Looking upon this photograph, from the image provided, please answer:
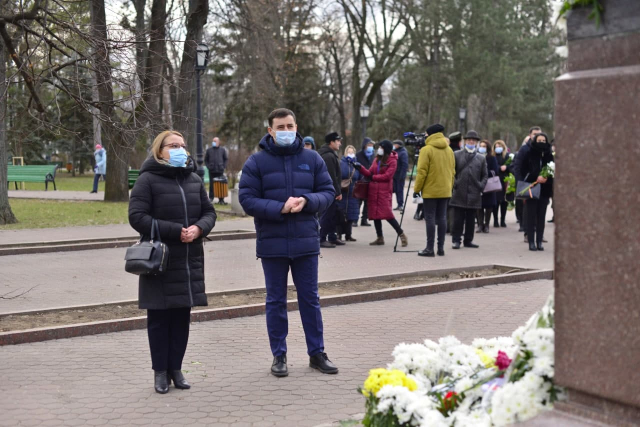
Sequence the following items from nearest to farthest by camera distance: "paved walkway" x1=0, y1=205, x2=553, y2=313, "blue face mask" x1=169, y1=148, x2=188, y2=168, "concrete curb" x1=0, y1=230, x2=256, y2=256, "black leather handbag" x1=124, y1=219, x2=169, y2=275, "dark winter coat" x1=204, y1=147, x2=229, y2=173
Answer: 1. "black leather handbag" x1=124, y1=219, x2=169, y2=275
2. "blue face mask" x1=169, y1=148, x2=188, y2=168
3. "paved walkway" x1=0, y1=205, x2=553, y2=313
4. "concrete curb" x1=0, y1=230, x2=256, y2=256
5. "dark winter coat" x1=204, y1=147, x2=229, y2=173

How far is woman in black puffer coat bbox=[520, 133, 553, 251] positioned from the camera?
1386 centimetres

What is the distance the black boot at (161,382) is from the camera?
18.7 ft

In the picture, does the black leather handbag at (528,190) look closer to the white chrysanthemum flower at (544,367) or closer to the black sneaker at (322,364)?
the black sneaker at (322,364)

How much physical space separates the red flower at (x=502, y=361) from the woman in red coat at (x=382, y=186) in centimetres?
1049

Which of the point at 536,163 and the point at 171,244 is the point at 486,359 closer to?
the point at 171,244

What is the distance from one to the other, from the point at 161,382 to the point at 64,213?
50.8 ft

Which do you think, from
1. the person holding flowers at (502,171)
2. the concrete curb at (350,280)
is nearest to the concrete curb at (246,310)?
the concrete curb at (350,280)

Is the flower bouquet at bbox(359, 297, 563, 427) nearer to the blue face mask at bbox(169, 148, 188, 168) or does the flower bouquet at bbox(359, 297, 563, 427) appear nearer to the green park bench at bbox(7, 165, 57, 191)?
the blue face mask at bbox(169, 148, 188, 168)

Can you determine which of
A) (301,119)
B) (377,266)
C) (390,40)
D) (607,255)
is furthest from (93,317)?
(301,119)

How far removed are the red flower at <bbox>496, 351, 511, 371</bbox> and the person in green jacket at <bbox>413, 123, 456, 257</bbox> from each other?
938 centimetres

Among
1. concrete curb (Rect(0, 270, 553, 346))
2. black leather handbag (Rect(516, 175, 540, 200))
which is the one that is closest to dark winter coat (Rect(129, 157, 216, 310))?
concrete curb (Rect(0, 270, 553, 346))

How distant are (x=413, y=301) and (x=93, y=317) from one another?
3331 mm

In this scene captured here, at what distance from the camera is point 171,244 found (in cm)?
580

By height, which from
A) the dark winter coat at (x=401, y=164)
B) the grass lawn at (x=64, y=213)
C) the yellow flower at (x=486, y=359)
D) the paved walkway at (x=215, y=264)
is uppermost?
the dark winter coat at (x=401, y=164)
